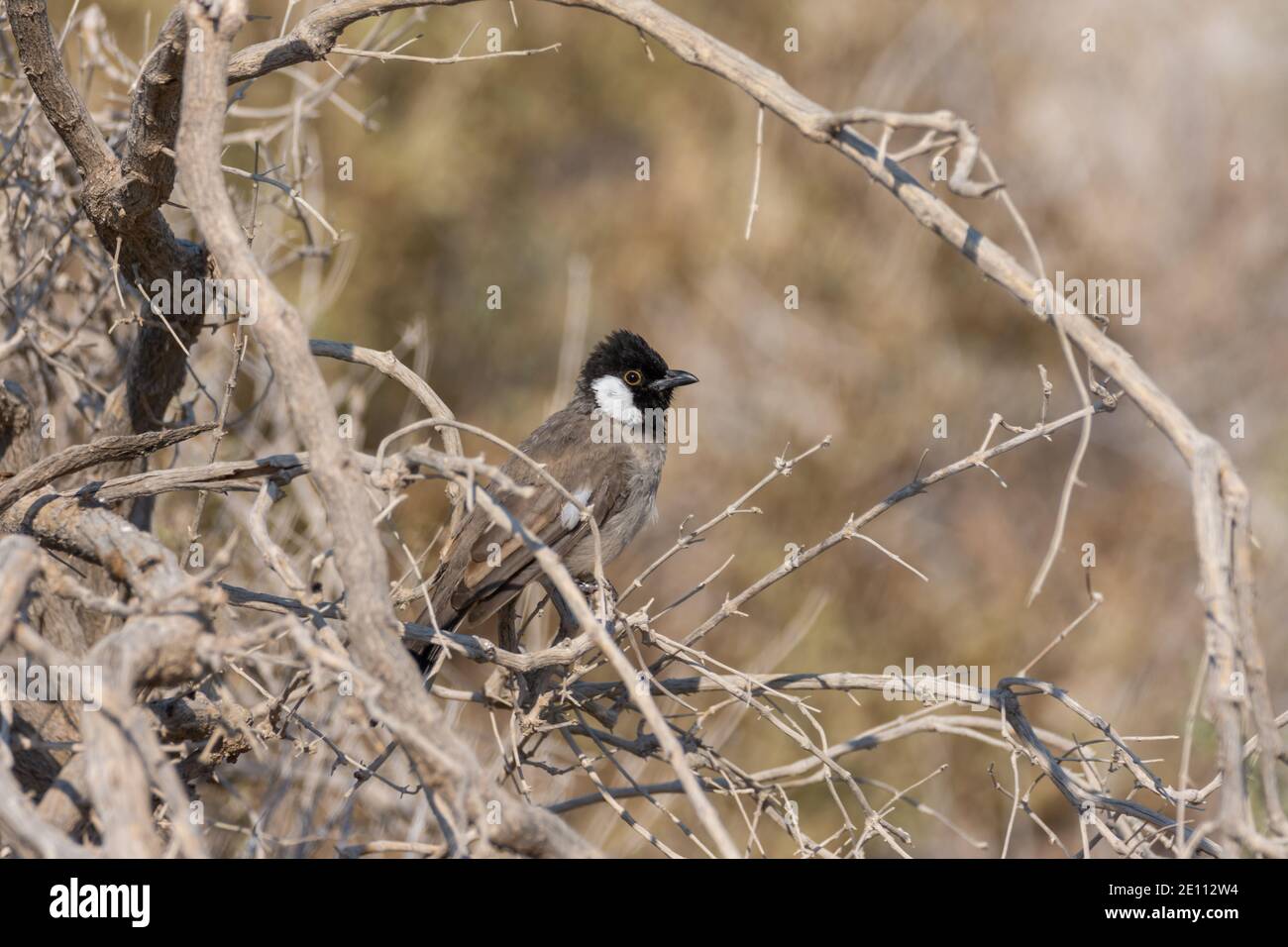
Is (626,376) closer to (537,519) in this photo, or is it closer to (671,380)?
(671,380)

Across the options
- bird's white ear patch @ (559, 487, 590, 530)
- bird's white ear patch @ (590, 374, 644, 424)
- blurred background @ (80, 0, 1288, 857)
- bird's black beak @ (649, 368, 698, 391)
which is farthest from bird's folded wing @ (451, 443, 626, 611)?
blurred background @ (80, 0, 1288, 857)

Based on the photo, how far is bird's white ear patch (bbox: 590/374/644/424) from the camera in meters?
5.45

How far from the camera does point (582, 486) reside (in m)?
5.09

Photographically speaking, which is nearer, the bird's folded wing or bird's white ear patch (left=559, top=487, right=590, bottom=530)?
the bird's folded wing

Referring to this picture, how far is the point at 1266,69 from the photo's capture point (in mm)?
11289

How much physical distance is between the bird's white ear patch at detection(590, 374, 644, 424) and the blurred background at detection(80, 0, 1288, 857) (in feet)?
15.6

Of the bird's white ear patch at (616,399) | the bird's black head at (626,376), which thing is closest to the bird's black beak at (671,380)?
the bird's black head at (626,376)

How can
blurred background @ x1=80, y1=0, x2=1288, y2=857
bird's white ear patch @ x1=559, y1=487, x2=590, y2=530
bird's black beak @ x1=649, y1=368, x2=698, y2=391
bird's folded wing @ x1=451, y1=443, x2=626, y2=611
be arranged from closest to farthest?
bird's folded wing @ x1=451, y1=443, x2=626, y2=611 < bird's white ear patch @ x1=559, y1=487, x2=590, y2=530 < bird's black beak @ x1=649, y1=368, x2=698, y2=391 < blurred background @ x1=80, y1=0, x2=1288, y2=857

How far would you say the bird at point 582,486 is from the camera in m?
4.53

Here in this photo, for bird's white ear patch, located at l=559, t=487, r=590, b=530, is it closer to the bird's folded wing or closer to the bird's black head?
the bird's folded wing

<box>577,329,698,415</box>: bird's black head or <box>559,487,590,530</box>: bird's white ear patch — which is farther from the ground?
<box>577,329,698,415</box>: bird's black head

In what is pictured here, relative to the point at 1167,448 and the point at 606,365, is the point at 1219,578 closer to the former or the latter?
the point at 606,365

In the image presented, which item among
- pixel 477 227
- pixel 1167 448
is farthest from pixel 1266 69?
pixel 477 227

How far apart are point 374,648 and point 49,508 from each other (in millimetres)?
1293
